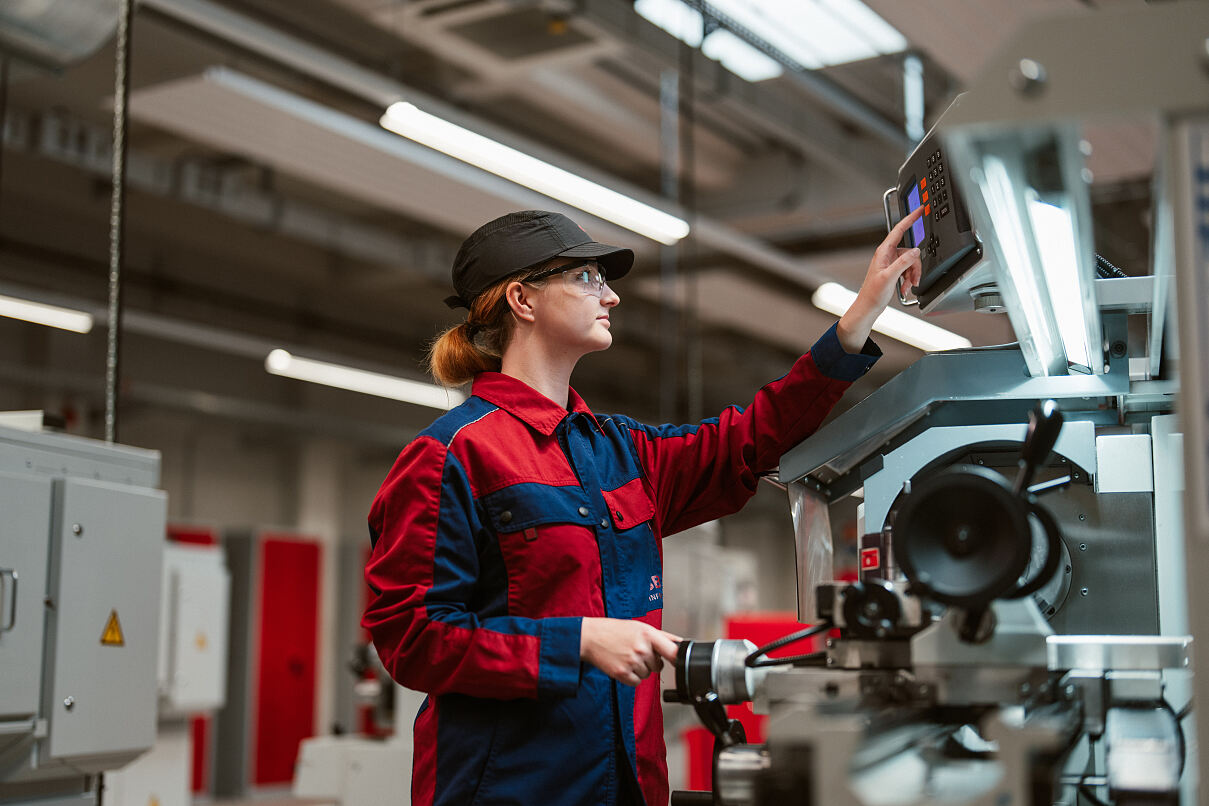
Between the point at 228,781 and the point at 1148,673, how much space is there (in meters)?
8.82

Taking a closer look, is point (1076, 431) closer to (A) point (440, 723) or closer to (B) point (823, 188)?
(A) point (440, 723)

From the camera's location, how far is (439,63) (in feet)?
21.5

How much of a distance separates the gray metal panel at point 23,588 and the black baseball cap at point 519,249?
3.69ft

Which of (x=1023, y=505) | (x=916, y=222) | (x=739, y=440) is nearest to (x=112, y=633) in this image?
(x=739, y=440)

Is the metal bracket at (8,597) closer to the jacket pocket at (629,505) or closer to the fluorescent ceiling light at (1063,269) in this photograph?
the jacket pocket at (629,505)

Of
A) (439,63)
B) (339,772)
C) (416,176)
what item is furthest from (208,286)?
(339,772)

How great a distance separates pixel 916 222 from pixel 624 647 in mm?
780

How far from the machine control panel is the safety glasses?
19.0 inches

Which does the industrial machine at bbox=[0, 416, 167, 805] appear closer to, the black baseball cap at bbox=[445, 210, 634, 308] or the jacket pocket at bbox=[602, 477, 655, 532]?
the black baseball cap at bbox=[445, 210, 634, 308]

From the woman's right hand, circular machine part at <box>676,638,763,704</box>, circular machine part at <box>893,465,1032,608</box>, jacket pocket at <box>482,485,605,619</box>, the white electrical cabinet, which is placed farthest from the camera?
the white electrical cabinet

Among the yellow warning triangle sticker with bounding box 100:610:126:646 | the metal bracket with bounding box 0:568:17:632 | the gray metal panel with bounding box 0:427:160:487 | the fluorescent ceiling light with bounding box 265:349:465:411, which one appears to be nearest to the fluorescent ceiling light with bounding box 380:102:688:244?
the gray metal panel with bounding box 0:427:160:487

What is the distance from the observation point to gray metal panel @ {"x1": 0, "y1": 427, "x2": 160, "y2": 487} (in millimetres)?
2543

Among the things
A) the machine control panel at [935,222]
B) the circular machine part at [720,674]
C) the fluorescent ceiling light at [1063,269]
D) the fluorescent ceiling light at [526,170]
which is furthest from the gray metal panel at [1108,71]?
the fluorescent ceiling light at [526,170]

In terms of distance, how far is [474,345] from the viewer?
80.4 inches
